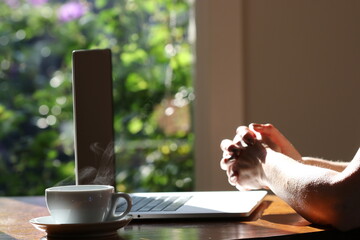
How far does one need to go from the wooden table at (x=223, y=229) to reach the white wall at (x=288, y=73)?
1.18 meters

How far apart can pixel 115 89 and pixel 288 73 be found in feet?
2.41

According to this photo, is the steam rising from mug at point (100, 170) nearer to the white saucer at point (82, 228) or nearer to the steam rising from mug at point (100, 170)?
the steam rising from mug at point (100, 170)

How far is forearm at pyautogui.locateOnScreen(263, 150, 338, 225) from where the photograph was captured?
1.12m

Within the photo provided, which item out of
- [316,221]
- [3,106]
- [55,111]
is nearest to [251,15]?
[55,111]

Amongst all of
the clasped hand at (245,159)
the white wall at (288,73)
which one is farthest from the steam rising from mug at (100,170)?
the white wall at (288,73)

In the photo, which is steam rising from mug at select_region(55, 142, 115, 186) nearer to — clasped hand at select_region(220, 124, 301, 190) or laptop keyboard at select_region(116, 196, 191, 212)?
laptop keyboard at select_region(116, 196, 191, 212)

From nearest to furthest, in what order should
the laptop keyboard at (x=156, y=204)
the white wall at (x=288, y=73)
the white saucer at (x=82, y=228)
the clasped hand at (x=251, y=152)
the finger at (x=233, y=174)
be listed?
the white saucer at (x=82, y=228), the laptop keyboard at (x=156, y=204), the clasped hand at (x=251, y=152), the finger at (x=233, y=174), the white wall at (x=288, y=73)

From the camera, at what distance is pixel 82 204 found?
1.06 metres

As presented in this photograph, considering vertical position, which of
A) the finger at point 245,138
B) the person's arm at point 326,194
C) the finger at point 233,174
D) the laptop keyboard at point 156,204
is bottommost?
the laptop keyboard at point 156,204

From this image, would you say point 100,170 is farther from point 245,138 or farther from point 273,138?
point 273,138

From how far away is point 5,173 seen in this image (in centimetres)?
296

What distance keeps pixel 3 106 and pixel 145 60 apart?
65 centimetres

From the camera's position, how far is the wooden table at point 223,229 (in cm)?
108

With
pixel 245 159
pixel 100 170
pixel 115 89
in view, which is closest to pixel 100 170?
pixel 100 170
